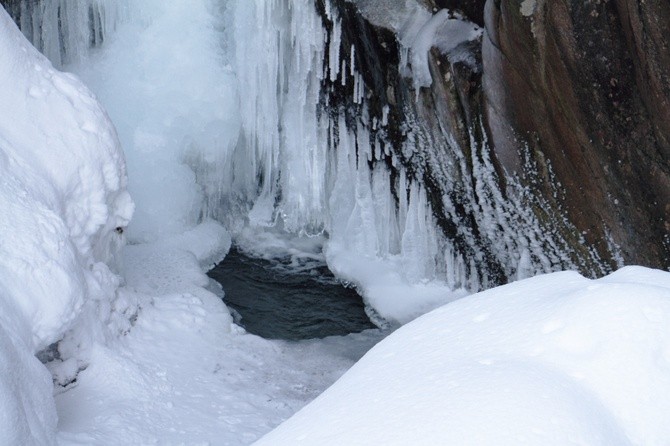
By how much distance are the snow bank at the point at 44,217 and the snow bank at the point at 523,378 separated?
210 centimetres

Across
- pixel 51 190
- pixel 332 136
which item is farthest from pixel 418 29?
pixel 51 190

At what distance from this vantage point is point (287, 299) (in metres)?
7.81

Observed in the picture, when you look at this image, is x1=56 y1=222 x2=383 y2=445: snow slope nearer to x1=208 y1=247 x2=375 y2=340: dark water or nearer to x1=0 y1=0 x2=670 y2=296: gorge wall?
x1=208 y1=247 x2=375 y2=340: dark water

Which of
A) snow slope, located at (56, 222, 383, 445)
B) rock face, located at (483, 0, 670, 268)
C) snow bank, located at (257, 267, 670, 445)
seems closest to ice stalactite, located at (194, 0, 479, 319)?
snow slope, located at (56, 222, 383, 445)

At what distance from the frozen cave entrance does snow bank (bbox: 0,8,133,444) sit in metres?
1.78

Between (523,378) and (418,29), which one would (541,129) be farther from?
(523,378)

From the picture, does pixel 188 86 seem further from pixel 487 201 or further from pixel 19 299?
pixel 19 299

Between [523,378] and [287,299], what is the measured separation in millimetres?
5940

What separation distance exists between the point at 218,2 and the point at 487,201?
4745 millimetres

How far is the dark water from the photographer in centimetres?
724

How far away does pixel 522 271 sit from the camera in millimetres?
6625

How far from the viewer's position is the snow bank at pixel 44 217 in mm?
4047

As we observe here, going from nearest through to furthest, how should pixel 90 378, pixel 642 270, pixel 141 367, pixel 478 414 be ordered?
pixel 478 414 < pixel 642 270 < pixel 90 378 < pixel 141 367

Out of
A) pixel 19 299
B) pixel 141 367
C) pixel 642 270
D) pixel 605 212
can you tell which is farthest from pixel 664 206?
pixel 19 299
